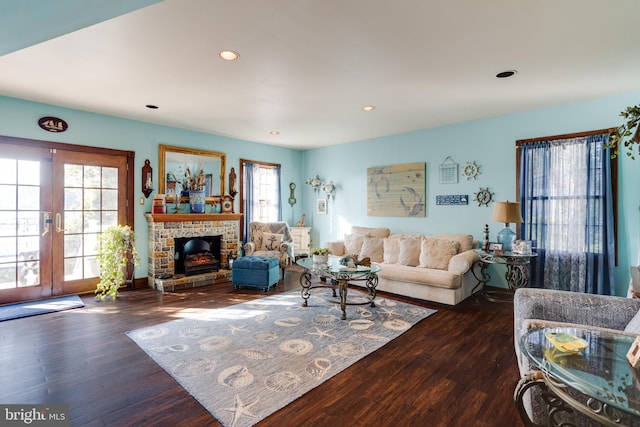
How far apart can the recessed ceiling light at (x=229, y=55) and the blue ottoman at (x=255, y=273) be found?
290 cm

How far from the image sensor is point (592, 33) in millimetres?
2395

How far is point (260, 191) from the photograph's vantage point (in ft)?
22.0

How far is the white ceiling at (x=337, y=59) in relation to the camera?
2.16m

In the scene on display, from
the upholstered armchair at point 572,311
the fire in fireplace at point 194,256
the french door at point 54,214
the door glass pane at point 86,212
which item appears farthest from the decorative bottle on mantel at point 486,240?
the door glass pane at point 86,212

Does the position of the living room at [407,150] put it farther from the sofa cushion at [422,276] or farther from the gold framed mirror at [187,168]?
the sofa cushion at [422,276]

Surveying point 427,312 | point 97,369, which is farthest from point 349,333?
point 97,369

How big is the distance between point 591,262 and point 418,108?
2.91 meters

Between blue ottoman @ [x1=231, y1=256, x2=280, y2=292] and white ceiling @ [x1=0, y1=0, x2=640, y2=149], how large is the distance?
2.25m

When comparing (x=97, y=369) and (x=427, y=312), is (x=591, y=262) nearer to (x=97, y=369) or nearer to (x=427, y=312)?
(x=427, y=312)

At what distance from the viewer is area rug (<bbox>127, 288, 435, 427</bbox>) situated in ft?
6.98

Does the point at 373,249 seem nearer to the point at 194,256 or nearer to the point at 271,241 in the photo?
the point at 271,241

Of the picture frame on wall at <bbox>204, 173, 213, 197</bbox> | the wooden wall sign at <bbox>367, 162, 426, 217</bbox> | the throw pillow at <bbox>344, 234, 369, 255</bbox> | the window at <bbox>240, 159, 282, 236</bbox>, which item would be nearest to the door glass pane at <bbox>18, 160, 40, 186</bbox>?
the picture frame on wall at <bbox>204, 173, 213, 197</bbox>

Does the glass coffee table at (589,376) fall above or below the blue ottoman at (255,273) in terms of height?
above

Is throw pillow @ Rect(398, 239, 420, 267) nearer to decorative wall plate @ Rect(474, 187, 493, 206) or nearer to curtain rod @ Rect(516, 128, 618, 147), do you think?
decorative wall plate @ Rect(474, 187, 493, 206)
